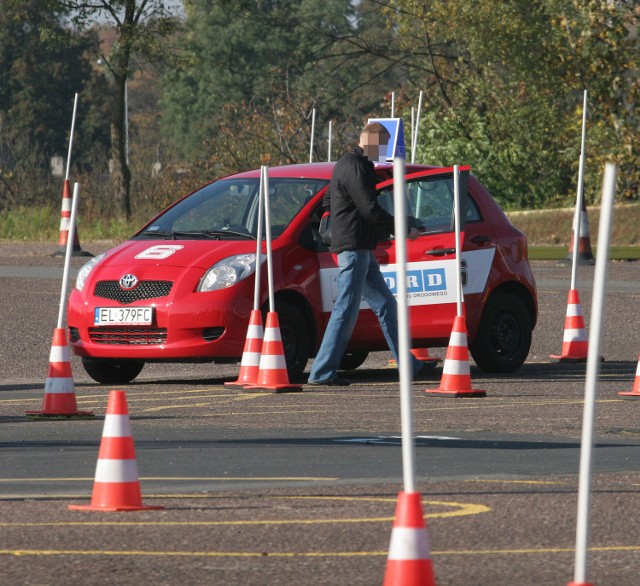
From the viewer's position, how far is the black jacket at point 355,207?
1282 cm

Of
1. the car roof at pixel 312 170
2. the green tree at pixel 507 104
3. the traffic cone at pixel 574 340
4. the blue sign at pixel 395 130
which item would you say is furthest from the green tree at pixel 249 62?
the car roof at pixel 312 170

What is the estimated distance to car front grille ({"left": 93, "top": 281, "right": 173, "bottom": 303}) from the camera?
509 inches

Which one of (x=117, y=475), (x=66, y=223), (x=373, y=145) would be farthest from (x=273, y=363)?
(x=66, y=223)

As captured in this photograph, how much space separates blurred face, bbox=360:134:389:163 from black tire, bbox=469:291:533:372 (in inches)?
64.6

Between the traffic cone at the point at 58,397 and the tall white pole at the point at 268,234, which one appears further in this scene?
the tall white pole at the point at 268,234

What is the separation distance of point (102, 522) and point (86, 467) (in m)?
1.73

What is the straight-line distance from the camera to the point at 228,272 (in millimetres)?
13016

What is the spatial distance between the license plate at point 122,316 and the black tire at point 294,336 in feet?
3.16

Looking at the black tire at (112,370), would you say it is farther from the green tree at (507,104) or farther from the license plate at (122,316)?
the green tree at (507,104)

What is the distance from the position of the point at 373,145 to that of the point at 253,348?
1.73 metres

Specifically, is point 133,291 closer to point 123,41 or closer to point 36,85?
point 123,41

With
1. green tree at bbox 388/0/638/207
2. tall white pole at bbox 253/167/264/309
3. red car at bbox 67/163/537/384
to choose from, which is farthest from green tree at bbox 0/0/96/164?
tall white pole at bbox 253/167/264/309

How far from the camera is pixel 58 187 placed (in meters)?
42.2

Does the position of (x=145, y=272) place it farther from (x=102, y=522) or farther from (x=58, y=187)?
(x=58, y=187)
